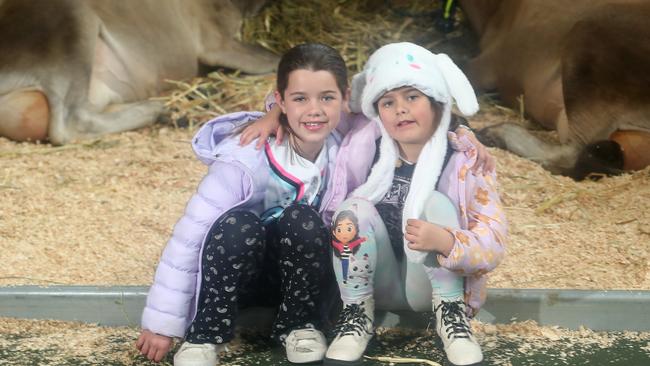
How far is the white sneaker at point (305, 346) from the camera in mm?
3367

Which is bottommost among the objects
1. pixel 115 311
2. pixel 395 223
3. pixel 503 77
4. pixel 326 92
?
pixel 115 311

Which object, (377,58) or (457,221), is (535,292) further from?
(377,58)

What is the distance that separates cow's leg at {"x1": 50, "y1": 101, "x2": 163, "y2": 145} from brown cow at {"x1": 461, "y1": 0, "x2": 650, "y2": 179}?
1830 millimetres

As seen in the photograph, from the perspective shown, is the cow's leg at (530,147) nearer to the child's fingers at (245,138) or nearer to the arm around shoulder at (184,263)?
the child's fingers at (245,138)

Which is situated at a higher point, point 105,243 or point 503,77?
point 503,77

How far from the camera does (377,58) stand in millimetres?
3445

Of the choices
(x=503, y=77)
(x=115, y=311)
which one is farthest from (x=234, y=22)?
(x=115, y=311)

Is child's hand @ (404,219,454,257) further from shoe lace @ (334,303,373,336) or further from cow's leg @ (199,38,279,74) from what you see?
cow's leg @ (199,38,279,74)

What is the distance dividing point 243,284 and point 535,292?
3.19 feet

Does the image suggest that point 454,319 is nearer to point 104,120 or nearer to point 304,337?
point 304,337

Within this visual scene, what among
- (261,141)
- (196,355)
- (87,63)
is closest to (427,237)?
(261,141)

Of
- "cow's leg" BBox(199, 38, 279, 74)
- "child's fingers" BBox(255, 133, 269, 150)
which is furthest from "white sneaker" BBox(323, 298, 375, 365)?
"cow's leg" BBox(199, 38, 279, 74)

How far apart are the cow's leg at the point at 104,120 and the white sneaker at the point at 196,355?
9.41ft

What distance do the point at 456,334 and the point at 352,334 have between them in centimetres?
31
